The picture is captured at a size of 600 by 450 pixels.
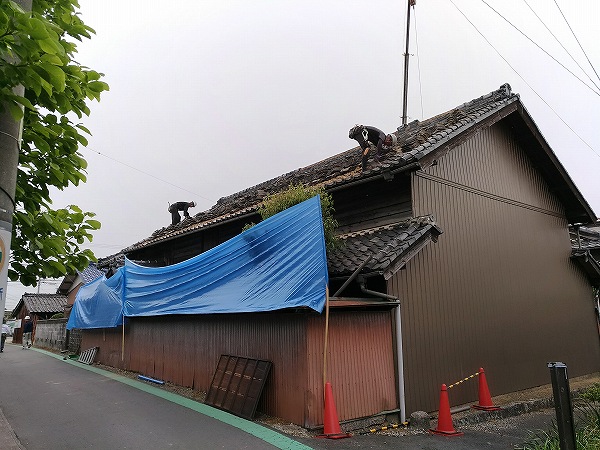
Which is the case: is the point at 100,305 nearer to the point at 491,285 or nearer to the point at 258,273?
the point at 258,273

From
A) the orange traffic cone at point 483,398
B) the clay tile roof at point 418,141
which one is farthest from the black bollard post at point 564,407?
the clay tile roof at point 418,141

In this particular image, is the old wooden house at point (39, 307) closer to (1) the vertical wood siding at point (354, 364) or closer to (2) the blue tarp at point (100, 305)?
(2) the blue tarp at point (100, 305)

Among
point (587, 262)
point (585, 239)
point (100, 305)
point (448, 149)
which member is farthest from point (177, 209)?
point (585, 239)

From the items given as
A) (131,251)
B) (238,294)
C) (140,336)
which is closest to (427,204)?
(238,294)

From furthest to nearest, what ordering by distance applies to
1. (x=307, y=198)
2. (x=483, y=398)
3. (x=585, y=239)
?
(x=585, y=239)
(x=307, y=198)
(x=483, y=398)

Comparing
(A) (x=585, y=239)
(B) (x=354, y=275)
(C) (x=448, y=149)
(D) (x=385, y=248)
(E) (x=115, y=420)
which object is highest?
(C) (x=448, y=149)

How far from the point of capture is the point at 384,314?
8.47 meters

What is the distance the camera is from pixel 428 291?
30.8 feet

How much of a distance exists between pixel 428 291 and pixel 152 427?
19.3 feet

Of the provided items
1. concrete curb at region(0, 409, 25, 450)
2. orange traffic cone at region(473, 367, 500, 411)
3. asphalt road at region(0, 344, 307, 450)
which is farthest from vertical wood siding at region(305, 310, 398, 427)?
concrete curb at region(0, 409, 25, 450)

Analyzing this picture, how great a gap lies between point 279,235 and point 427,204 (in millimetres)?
3506

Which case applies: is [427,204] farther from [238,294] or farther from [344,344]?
[238,294]

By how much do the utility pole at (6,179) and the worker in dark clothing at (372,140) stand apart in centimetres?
854

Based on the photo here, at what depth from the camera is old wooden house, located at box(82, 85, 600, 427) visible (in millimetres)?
7871
